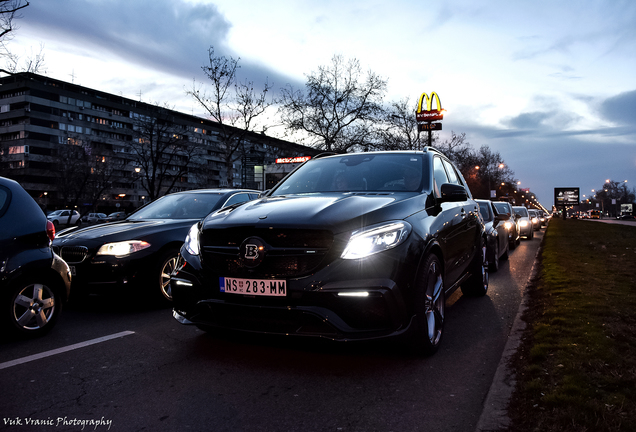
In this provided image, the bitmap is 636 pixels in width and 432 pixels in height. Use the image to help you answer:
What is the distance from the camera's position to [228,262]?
3.67 meters

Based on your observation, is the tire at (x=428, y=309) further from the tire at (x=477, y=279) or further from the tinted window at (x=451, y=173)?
the tire at (x=477, y=279)

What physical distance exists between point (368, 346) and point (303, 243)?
2.82 ft

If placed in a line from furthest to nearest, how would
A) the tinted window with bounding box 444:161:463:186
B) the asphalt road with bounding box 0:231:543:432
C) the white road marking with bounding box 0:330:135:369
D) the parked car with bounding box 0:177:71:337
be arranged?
the tinted window with bounding box 444:161:463:186, the parked car with bounding box 0:177:71:337, the white road marking with bounding box 0:330:135:369, the asphalt road with bounding box 0:231:543:432

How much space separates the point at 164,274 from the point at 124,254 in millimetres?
564

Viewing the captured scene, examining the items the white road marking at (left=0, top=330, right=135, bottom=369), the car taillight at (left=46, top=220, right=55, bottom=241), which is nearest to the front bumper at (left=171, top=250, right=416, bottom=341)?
the white road marking at (left=0, top=330, right=135, bottom=369)

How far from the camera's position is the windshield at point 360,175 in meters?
4.88

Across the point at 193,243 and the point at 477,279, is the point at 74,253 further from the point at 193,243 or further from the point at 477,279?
the point at 477,279

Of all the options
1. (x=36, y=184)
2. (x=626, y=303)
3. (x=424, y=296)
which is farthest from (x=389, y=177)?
(x=36, y=184)

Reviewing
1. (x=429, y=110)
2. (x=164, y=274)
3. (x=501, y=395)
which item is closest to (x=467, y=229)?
(x=501, y=395)

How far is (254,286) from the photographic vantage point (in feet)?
11.5

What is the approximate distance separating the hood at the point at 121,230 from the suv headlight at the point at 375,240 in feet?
11.4

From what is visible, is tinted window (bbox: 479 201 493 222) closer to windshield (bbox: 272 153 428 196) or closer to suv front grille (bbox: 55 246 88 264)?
windshield (bbox: 272 153 428 196)

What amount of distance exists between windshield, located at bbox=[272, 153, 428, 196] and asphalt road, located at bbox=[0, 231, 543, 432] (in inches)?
61.6

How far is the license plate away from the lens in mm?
3438
